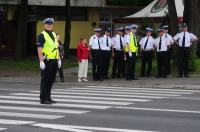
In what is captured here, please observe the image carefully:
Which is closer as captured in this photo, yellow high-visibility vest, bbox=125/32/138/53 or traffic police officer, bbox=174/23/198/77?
yellow high-visibility vest, bbox=125/32/138/53

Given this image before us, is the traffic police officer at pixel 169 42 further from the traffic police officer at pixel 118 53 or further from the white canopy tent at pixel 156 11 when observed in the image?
the white canopy tent at pixel 156 11

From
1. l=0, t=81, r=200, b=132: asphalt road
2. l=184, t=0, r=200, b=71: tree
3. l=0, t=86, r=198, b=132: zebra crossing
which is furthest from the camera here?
l=184, t=0, r=200, b=71: tree

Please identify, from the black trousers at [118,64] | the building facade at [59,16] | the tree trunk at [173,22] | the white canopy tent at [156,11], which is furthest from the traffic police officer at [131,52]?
the building facade at [59,16]

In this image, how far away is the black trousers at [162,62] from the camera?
949 inches

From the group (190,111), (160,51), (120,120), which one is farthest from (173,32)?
(120,120)

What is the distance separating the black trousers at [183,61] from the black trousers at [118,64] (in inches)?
89.0

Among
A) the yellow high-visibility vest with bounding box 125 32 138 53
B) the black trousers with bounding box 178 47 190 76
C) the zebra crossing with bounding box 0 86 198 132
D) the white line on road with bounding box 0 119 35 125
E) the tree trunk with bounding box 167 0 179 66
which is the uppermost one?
the tree trunk with bounding box 167 0 179 66

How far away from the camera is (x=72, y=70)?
2883cm

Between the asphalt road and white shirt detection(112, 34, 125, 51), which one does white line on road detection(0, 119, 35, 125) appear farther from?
white shirt detection(112, 34, 125, 51)

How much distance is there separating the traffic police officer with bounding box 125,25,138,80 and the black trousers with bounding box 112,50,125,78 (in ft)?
1.93

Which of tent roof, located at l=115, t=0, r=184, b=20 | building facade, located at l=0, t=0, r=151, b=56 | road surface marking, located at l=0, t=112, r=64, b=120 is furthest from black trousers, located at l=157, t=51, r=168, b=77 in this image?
building facade, located at l=0, t=0, r=151, b=56

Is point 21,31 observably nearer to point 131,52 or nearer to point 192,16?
point 192,16

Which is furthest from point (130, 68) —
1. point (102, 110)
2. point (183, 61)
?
point (102, 110)

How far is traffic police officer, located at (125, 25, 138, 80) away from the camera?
23.7 m
